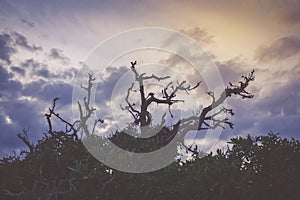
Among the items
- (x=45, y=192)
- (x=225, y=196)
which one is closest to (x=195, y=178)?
(x=225, y=196)

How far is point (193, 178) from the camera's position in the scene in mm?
13922

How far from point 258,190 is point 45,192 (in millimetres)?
7538

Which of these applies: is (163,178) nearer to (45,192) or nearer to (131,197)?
(131,197)

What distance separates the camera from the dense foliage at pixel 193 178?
13414mm

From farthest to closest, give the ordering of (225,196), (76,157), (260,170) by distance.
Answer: (76,157) → (260,170) → (225,196)

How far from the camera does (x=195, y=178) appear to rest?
1375 cm

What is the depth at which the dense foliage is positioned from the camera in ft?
44.0

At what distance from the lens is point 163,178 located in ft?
49.1

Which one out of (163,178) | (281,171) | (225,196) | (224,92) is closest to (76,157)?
(163,178)

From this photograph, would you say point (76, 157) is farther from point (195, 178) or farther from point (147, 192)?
point (195, 178)

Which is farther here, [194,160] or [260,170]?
[194,160]

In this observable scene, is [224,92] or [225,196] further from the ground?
[224,92]

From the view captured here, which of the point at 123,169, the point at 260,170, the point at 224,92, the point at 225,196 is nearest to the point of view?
the point at 225,196

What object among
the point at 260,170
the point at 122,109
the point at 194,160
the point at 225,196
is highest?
the point at 122,109
